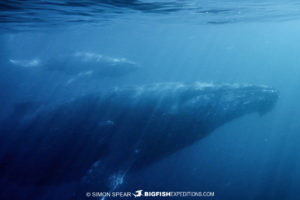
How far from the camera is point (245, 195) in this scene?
1426cm

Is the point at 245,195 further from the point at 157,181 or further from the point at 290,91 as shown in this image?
the point at 290,91

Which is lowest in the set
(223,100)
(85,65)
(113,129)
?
(85,65)

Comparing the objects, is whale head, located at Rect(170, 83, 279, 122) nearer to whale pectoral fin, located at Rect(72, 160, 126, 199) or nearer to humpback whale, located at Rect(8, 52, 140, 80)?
whale pectoral fin, located at Rect(72, 160, 126, 199)

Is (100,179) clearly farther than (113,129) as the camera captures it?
No

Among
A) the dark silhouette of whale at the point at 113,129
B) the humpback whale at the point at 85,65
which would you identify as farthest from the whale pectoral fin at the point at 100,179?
the humpback whale at the point at 85,65

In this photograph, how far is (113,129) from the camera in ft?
44.2

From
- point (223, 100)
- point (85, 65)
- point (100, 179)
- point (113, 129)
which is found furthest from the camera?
point (85, 65)

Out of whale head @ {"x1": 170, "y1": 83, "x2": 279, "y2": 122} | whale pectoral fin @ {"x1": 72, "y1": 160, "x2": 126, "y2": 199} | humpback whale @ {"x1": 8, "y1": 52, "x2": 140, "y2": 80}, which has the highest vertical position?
whale head @ {"x1": 170, "y1": 83, "x2": 279, "y2": 122}

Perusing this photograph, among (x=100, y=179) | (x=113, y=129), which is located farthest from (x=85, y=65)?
(x=100, y=179)

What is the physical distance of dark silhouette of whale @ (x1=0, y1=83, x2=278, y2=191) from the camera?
13.1m

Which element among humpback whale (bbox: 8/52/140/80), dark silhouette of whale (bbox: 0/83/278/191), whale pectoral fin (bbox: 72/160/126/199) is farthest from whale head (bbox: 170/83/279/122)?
humpback whale (bbox: 8/52/140/80)

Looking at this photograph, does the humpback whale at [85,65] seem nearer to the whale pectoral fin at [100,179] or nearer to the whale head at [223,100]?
the whale head at [223,100]

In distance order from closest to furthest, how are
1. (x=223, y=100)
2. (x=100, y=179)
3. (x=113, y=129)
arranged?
(x=100, y=179), (x=113, y=129), (x=223, y=100)

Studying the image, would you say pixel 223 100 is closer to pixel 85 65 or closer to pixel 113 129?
pixel 113 129
